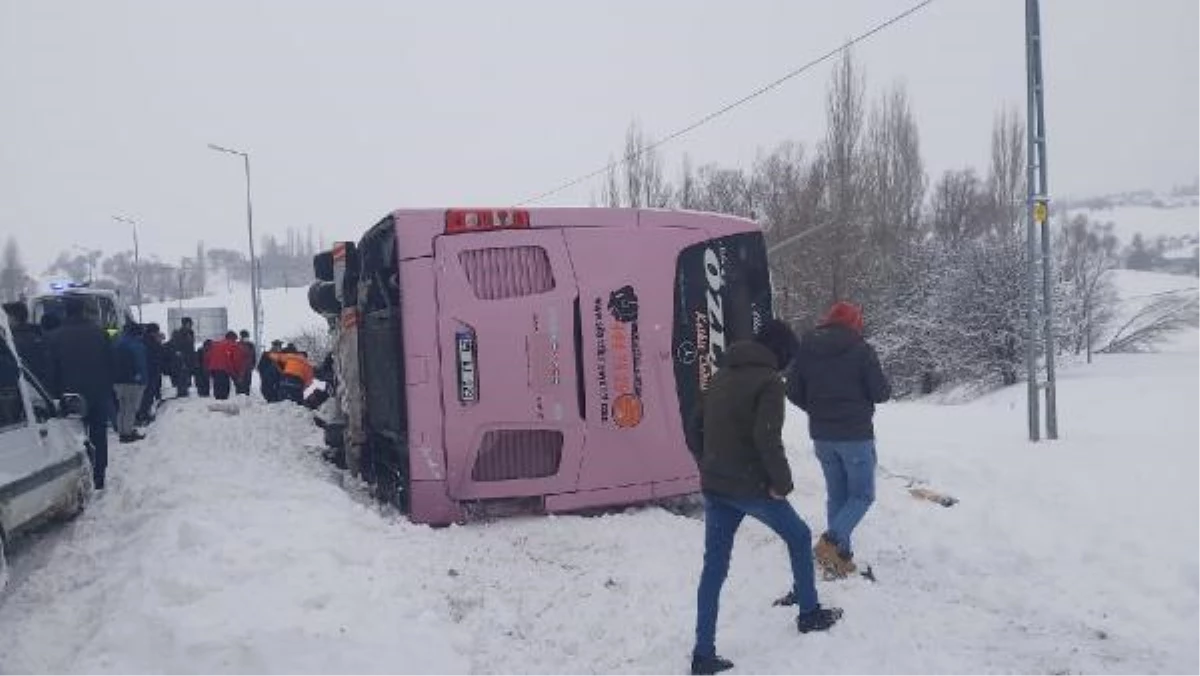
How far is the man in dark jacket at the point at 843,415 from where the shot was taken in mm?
5738

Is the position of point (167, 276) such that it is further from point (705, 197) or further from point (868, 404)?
point (868, 404)

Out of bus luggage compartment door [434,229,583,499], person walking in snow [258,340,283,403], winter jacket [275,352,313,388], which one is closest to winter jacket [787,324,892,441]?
bus luggage compartment door [434,229,583,499]

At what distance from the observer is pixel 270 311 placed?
3406 inches

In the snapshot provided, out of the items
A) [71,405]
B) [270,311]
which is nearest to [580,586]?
[71,405]

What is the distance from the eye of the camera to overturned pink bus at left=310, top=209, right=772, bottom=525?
7.02 m

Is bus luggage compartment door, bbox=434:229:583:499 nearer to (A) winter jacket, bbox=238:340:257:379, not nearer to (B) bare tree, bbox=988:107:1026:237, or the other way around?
(A) winter jacket, bbox=238:340:257:379

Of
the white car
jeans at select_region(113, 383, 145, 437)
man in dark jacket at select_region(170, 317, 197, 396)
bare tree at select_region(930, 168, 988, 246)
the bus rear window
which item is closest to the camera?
the white car

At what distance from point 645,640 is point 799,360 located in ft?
6.55

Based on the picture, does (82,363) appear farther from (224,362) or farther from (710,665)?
(224,362)

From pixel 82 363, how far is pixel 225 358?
869 cm

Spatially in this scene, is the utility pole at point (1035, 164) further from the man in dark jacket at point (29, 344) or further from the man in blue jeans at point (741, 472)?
the man in dark jacket at point (29, 344)

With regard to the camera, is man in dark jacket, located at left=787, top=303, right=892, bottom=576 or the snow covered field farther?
man in dark jacket, located at left=787, top=303, right=892, bottom=576

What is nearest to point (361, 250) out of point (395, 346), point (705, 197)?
point (395, 346)

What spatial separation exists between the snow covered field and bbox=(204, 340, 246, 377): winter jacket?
914cm
